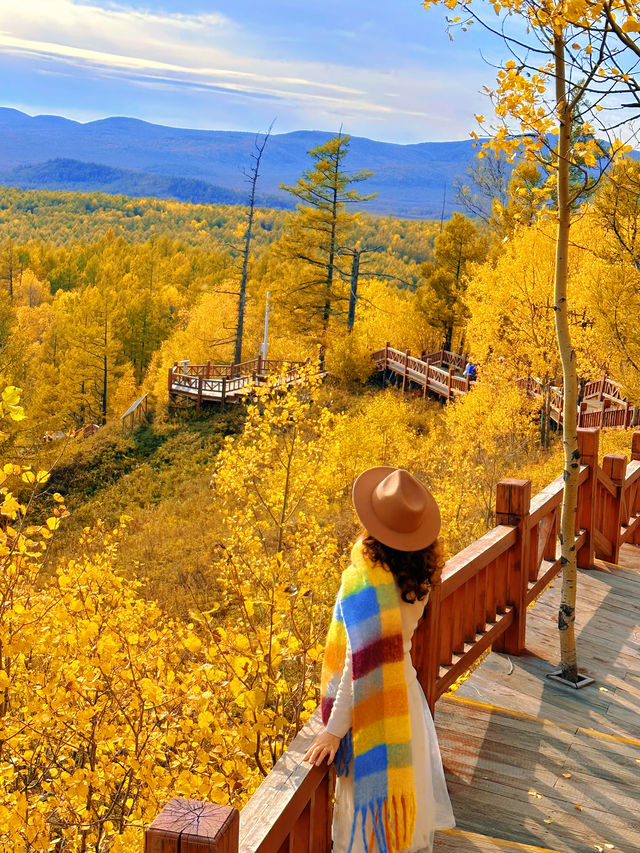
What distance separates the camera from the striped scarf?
2516 mm

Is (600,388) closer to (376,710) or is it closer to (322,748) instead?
(376,710)

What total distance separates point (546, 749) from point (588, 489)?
2757mm

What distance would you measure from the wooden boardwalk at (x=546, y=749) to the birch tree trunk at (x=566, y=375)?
33 cm

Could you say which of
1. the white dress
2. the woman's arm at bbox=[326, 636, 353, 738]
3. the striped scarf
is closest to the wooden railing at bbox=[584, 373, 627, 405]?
the white dress

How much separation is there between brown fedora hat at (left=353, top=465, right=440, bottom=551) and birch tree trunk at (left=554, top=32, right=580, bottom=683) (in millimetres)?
1993

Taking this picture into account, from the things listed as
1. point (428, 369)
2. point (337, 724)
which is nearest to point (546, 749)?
point (337, 724)

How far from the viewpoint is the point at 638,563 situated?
24.0 feet

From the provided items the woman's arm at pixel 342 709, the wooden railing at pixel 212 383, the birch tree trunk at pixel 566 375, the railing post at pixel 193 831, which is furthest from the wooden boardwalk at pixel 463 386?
the railing post at pixel 193 831

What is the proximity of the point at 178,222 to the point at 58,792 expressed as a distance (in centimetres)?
14138

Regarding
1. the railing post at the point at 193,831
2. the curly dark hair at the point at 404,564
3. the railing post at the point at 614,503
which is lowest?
the railing post at the point at 614,503

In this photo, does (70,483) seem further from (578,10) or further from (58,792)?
(578,10)

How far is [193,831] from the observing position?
63.8 inches

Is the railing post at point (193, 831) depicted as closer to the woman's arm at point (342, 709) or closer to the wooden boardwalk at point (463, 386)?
the woman's arm at point (342, 709)

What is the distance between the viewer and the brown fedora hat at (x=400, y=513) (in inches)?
103
